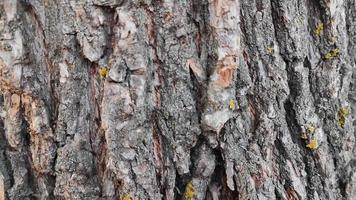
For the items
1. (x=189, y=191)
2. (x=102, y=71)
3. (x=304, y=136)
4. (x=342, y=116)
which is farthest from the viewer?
(x=342, y=116)

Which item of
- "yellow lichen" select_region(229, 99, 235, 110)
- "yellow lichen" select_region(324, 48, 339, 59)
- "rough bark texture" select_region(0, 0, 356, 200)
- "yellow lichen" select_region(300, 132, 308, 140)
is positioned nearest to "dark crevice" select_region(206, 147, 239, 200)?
"rough bark texture" select_region(0, 0, 356, 200)

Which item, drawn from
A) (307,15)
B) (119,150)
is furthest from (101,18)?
(307,15)

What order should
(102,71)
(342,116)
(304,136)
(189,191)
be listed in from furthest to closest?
(342,116) → (304,136) → (189,191) → (102,71)

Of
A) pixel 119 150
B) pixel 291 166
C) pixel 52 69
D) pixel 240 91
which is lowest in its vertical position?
pixel 291 166

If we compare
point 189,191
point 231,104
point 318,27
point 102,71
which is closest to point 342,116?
point 318,27

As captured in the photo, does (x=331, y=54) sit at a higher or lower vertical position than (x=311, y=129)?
higher

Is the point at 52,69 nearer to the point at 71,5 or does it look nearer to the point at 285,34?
the point at 71,5

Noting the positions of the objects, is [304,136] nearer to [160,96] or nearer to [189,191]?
[189,191]

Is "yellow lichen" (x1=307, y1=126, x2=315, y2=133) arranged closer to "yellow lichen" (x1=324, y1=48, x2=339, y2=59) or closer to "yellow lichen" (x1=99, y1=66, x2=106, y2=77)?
"yellow lichen" (x1=324, y1=48, x2=339, y2=59)
